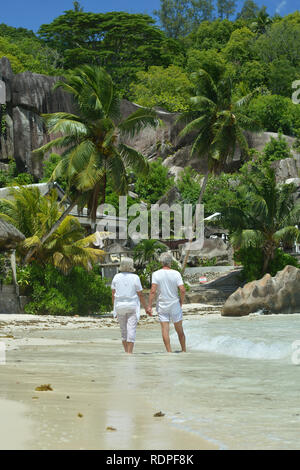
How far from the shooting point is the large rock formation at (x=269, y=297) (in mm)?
22266

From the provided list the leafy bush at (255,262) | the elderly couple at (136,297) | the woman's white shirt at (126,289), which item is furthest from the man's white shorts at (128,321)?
the leafy bush at (255,262)

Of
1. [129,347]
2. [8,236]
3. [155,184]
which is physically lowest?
[129,347]

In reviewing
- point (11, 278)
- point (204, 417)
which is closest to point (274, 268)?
point (11, 278)

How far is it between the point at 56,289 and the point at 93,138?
641 cm

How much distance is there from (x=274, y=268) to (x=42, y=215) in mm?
14018

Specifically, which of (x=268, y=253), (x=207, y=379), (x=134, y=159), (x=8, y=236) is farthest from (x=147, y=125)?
(x=207, y=379)

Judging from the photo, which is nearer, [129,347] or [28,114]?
[129,347]

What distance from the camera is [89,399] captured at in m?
5.32

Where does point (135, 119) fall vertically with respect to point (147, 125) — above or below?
below

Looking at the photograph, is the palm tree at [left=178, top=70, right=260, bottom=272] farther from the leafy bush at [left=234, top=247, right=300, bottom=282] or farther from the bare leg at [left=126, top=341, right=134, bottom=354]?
the bare leg at [left=126, top=341, right=134, bottom=354]

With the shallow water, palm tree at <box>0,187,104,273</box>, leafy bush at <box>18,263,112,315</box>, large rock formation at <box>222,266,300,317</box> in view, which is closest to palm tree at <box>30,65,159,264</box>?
palm tree at <box>0,187,104,273</box>

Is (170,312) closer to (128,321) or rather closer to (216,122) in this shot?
(128,321)

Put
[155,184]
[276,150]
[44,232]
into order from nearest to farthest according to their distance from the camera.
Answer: [44,232]
[155,184]
[276,150]

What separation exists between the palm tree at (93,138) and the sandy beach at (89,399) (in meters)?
12.2
